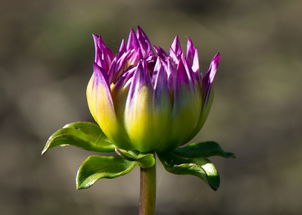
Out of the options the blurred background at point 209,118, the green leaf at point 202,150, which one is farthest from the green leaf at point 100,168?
the blurred background at point 209,118

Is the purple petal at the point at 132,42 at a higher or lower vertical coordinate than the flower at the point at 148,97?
higher

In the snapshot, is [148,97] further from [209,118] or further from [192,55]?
[209,118]

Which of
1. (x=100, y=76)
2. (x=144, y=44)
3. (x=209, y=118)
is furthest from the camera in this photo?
(x=209, y=118)

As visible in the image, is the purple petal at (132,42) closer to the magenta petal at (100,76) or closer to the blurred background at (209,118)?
the magenta petal at (100,76)

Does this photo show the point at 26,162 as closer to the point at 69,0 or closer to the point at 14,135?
the point at 14,135

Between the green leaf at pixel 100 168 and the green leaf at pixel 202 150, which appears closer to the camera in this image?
the green leaf at pixel 100 168

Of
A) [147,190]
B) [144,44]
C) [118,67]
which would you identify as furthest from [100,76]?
[147,190]

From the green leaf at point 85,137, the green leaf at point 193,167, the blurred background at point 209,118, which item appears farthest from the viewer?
the blurred background at point 209,118

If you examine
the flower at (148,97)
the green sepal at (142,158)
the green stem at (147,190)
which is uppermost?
the flower at (148,97)
